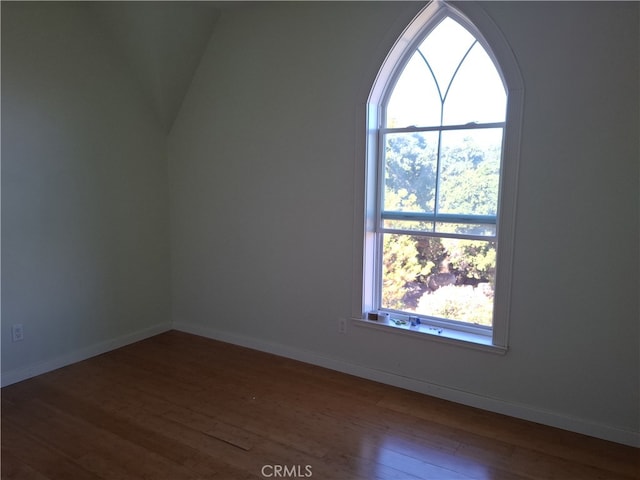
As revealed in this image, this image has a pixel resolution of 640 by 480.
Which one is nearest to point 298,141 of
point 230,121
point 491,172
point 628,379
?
point 230,121

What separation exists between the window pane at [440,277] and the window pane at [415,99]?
0.80 m

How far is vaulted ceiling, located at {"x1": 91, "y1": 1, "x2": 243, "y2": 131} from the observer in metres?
3.05

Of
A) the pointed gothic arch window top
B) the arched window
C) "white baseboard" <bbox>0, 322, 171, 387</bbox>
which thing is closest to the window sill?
Result: the arched window

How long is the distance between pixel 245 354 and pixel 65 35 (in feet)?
8.97

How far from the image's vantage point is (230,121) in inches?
138

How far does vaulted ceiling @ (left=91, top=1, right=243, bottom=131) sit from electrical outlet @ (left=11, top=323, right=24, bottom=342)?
6.59 ft

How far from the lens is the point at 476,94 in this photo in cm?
263

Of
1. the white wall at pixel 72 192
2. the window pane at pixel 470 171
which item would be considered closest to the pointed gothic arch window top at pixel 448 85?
the window pane at pixel 470 171

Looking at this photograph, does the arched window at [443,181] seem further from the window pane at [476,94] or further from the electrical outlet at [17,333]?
the electrical outlet at [17,333]

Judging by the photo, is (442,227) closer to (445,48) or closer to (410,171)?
(410,171)

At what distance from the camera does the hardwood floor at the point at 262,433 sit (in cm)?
206

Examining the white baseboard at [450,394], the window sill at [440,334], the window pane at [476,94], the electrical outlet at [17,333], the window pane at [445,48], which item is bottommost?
the white baseboard at [450,394]

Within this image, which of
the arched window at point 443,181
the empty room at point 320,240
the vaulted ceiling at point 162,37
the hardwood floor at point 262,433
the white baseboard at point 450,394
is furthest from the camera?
the vaulted ceiling at point 162,37

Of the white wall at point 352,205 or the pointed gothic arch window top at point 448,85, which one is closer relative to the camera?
the white wall at point 352,205
